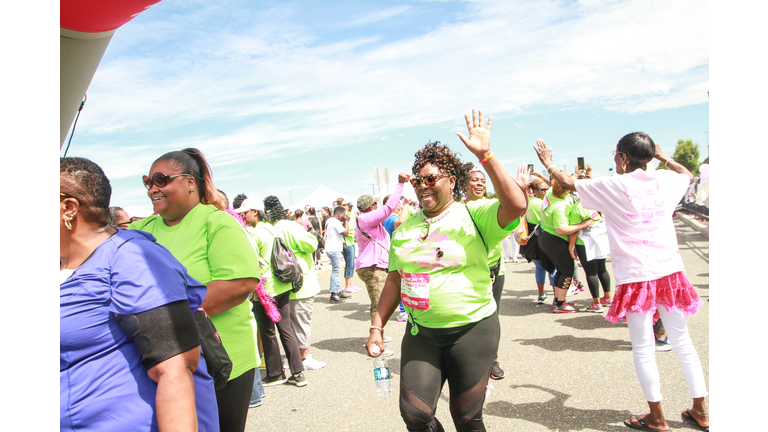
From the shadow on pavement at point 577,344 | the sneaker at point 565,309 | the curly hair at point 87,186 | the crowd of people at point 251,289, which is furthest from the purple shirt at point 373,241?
the curly hair at point 87,186

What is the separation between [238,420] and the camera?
2494 mm

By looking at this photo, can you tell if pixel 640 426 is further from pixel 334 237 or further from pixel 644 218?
pixel 334 237

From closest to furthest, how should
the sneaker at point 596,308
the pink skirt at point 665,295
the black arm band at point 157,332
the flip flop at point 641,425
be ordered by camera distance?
the black arm band at point 157,332 → the pink skirt at point 665,295 → the flip flop at point 641,425 → the sneaker at point 596,308

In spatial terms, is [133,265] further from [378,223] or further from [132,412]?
[378,223]

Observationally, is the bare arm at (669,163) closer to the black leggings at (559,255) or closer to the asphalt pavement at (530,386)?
the asphalt pavement at (530,386)

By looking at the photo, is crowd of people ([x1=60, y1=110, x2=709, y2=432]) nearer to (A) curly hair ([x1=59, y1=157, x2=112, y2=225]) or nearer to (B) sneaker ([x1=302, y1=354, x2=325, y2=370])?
(A) curly hair ([x1=59, y1=157, x2=112, y2=225])

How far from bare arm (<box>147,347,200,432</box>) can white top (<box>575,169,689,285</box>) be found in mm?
2931

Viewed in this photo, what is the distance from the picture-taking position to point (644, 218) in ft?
10.8

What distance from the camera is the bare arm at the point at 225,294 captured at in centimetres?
229

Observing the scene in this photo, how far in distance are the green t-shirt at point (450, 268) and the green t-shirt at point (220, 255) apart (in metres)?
0.87

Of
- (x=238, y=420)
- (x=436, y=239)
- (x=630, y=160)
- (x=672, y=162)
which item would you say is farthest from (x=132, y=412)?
(x=672, y=162)

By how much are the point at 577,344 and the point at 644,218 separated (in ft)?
8.77

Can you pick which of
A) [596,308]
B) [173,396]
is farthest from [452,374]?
[596,308]
